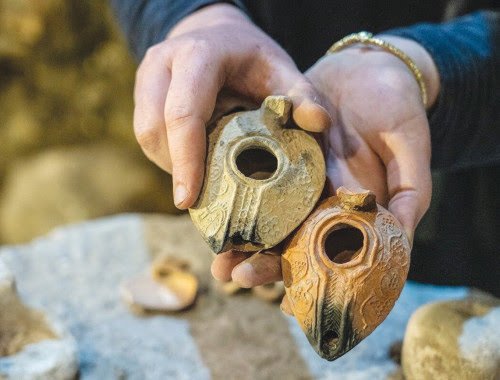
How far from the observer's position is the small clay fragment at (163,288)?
210 centimetres

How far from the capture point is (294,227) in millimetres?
1264

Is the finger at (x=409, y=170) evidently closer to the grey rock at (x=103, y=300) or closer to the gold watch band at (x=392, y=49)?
the gold watch band at (x=392, y=49)

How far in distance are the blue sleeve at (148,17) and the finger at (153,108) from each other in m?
0.35

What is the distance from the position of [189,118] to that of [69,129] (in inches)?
121

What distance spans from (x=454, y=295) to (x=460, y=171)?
43 centimetres

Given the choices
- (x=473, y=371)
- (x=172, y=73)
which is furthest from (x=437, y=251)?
(x=172, y=73)

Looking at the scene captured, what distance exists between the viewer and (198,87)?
4.38 feet

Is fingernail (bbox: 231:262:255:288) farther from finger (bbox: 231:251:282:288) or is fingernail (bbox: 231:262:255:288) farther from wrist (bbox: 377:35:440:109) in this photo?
wrist (bbox: 377:35:440:109)

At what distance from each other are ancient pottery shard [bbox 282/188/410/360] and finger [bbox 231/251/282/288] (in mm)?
38

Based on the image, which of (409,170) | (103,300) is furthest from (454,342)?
(103,300)

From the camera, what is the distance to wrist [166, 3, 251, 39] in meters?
1.67

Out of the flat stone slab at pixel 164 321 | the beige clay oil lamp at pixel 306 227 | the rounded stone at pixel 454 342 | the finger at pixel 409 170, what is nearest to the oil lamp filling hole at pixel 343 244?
the beige clay oil lamp at pixel 306 227

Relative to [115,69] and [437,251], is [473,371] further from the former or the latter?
[115,69]

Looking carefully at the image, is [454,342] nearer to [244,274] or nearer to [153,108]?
[244,274]
